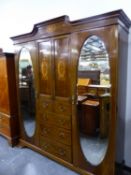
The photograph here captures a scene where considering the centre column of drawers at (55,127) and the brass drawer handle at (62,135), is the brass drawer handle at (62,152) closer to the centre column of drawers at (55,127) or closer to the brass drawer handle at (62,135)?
the centre column of drawers at (55,127)

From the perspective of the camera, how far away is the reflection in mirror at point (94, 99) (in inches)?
67.3

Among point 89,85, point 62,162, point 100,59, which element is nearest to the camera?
point 100,59

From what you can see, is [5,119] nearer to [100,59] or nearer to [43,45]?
[43,45]

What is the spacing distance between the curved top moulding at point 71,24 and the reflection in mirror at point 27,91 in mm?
300

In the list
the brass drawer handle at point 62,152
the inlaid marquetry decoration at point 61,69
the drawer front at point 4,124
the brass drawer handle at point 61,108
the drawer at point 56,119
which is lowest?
the brass drawer handle at point 62,152

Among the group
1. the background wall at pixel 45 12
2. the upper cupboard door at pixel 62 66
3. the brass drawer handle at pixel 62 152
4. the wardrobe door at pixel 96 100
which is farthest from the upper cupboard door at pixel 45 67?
the brass drawer handle at pixel 62 152

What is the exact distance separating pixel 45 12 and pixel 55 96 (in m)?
1.51

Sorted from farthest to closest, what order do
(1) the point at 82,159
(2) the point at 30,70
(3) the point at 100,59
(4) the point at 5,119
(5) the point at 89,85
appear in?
(4) the point at 5,119
(2) the point at 30,70
(1) the point at 82,159
(5) the point at 89,85
(3) the point at 100,59

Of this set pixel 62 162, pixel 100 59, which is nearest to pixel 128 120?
pixel 100 59

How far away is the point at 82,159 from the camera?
6.58 feet

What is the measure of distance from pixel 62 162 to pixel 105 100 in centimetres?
113

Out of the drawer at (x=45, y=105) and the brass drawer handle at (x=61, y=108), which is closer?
the brass drawer handle at (x=61, y=108)

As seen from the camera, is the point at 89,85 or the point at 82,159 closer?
the point at 89,85

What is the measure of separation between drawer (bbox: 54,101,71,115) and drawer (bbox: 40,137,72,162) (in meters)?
0.47
